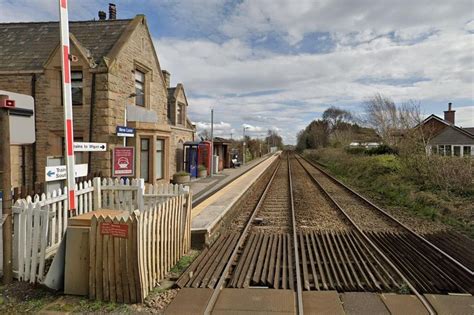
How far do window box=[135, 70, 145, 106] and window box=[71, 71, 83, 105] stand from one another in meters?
2.48

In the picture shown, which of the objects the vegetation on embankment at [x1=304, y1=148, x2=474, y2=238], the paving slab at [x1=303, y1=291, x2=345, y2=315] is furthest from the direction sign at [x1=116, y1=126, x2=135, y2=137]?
the vegetation on embankment at [x1=304, y1=148, x2=474, y2=238]

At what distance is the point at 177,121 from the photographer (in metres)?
22.8

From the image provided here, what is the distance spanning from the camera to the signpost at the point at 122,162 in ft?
33.4

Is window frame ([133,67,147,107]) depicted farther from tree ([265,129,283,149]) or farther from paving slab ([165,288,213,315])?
tree ([265,129,283,149])

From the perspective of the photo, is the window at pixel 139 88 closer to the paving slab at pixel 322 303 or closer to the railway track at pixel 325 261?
the railway track at pixel 325 261

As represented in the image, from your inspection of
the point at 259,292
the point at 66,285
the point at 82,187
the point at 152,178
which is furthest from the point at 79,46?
the point at 259,292

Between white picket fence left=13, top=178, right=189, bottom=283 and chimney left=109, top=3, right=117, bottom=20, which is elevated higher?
chimney left=109, top=3, right=117, bottom=20

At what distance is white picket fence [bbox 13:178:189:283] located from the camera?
4715mm

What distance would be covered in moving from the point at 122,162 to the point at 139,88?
17.8 feet

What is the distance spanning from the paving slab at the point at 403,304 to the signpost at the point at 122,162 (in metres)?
8.30

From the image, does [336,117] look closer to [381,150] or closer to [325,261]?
[381,150]

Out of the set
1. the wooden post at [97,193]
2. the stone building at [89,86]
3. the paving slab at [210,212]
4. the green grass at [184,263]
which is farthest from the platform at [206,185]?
the green grass at [184,263]

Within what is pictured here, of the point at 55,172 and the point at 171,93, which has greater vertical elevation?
the point at 171,93

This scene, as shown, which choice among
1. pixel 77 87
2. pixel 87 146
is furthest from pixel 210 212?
pixel 77 87
